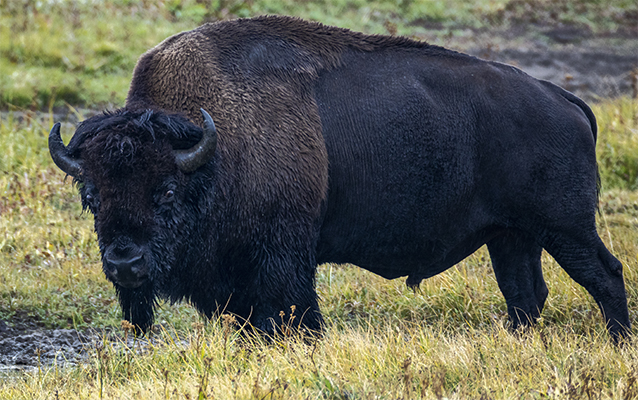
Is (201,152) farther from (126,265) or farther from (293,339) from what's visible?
(293,339)

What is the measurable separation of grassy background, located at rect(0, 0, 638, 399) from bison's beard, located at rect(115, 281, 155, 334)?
15 cm

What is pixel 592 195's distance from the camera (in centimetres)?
505

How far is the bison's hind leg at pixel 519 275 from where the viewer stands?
5391 millimetres

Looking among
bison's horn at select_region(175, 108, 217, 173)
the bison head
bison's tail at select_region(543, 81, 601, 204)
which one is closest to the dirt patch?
the bison head

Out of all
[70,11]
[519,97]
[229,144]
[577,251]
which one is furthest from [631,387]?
[70,11]

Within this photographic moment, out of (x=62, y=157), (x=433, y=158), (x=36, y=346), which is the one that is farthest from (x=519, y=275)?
(x=36, y=346)

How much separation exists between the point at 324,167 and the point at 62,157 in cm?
158

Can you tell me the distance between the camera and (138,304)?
15.0 ft

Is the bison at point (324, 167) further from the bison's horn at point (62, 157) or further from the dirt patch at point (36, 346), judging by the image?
the dirt patch at point (36, 346)

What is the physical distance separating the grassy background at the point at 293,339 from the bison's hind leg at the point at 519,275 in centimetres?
19

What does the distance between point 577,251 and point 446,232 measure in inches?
35.9

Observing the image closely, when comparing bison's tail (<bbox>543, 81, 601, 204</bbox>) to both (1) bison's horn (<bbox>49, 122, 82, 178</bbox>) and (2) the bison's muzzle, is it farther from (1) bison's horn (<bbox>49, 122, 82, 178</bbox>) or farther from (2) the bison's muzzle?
(1) bison's horn (<bbox>49, 122, 82, 178</bbox>)

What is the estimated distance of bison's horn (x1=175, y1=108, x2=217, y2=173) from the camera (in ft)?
13.8

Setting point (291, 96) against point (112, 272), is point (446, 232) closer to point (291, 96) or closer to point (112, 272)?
point (291, 96)
